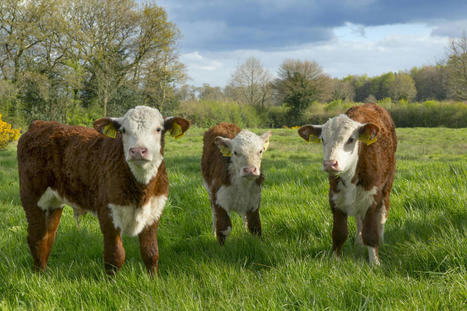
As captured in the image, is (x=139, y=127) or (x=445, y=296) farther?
(x=139, y=127)

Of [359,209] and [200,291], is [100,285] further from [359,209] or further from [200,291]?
[359,209]

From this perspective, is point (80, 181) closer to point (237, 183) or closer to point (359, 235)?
point (237, 183)

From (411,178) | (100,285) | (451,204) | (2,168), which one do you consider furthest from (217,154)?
(2,168)

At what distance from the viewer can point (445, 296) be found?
252 centimetres

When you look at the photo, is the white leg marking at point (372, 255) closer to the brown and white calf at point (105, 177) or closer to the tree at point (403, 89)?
the brown and white calf at point (105, 177)

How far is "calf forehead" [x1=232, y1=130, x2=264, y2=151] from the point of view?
431 cm

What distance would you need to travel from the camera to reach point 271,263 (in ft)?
11.9

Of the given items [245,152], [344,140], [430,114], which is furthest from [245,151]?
[430,114]

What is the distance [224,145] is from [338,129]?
59.6 inches

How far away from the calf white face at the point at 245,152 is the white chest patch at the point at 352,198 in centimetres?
92

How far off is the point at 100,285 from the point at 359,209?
8.90ft

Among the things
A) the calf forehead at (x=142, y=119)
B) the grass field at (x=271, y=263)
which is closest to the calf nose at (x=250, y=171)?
the grass field at (x=271, y=263)

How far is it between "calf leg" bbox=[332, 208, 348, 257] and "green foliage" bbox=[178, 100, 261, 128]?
94.8 feet

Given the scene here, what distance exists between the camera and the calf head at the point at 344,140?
339 centimetres
